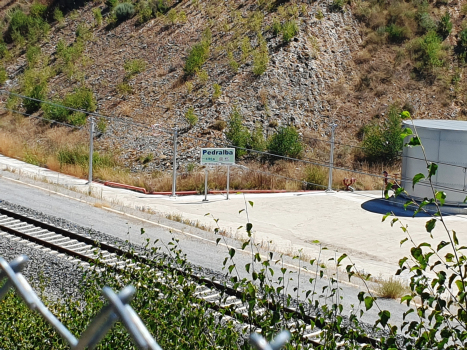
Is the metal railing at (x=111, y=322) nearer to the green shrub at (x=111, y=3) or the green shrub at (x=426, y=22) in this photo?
the green shrub at (x=426, y=22)

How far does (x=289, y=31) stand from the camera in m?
35.4

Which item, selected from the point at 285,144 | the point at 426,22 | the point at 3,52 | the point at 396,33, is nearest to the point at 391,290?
the point at 285,144

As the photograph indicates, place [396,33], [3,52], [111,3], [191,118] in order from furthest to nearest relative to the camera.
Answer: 1. [111,3]
2. [3,52]
3. [396,33]
4. [191,118]

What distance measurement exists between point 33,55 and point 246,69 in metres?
13.8

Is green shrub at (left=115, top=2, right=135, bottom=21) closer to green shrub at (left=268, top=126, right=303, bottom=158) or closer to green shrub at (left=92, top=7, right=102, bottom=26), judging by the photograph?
green shrub at (left=92, top=7, right=102, bottom=26)

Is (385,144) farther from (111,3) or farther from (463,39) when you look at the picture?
(111,3)

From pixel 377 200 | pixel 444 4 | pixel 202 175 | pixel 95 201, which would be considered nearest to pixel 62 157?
pixel 202 175

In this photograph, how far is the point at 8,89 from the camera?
126 ft

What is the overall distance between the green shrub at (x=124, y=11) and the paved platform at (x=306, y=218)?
17.1 metres

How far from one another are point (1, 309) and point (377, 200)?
18.2m

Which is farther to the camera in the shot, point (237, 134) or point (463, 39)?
point (463, 39)

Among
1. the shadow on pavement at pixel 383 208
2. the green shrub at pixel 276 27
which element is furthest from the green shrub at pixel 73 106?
the shadow on pavement at pixel 383 208

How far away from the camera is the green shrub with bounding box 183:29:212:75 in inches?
1372

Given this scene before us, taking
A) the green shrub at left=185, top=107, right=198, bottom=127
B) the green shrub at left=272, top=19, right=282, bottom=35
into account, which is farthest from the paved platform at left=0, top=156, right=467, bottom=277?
the green shrub at left=272, top=19, right=282, bottom=35
